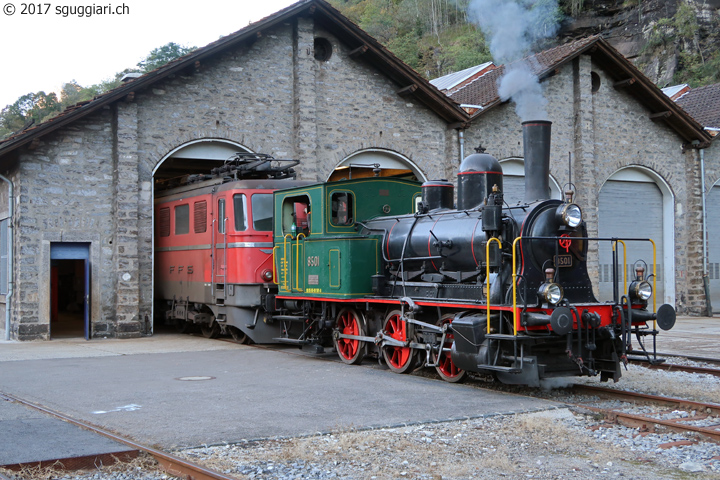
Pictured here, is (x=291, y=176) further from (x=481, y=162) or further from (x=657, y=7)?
(x=657, y=7)

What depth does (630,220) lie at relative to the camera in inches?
870

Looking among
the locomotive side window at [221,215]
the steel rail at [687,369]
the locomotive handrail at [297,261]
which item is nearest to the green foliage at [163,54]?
the locomotive side window at [221,215]

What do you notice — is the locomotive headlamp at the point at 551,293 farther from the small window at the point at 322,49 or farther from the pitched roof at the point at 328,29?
the small window at the point at 322,49

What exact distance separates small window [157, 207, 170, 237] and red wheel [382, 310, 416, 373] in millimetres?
7952

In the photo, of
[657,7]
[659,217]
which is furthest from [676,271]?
[657,7]

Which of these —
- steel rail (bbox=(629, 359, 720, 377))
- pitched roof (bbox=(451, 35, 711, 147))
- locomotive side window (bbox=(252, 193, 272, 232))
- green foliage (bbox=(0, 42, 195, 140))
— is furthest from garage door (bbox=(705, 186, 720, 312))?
green foliage (bbox=(0, 42, 195, 140))

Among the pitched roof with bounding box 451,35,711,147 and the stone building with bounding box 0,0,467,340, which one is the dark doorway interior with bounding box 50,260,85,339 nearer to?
the stone building with bounding box 0,0,467,340

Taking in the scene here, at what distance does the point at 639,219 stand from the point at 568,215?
15.2 metres

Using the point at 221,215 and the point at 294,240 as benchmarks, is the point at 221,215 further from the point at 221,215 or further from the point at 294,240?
the point at 294,240

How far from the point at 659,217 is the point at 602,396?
15869 millimetres

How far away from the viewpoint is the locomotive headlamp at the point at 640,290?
28.7 ft

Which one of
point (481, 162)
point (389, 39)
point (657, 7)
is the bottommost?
point (481, 162)

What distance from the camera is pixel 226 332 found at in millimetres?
15234

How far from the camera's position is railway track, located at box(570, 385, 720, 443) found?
258 inches
